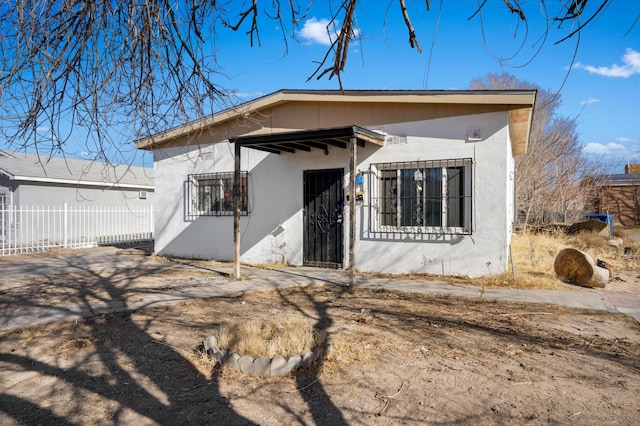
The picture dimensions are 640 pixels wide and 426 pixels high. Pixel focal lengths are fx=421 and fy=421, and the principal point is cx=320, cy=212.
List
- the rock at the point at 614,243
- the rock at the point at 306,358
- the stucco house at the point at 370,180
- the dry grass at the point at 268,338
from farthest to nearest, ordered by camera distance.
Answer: the rock at the point at 614,243
the stucco house at the point at 370,180
the dry grass at the point at 268,338
the rock at the point at 306,358

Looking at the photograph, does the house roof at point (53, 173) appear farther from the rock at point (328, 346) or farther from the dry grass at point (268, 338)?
the rock at point (328, 346)

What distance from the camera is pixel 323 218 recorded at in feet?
31.1

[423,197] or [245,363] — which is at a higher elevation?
[423,197]

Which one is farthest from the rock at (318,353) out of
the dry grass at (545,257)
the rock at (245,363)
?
the dry grass at (545,257)

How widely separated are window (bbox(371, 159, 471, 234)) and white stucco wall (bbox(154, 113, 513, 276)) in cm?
16

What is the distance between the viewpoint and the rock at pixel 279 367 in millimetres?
3461

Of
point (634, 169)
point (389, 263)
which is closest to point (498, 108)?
point (389, 263)

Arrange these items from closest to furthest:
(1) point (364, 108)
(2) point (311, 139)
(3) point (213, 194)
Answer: (2) point (311, 139)
(1) point (364, 108)
(3) point (213, 194)

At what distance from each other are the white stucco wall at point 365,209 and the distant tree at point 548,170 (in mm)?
11675

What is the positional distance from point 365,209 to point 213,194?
4592 mm

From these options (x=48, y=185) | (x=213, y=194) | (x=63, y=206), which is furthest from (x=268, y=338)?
(x=63, y=206)

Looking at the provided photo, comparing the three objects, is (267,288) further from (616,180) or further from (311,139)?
(616,180)

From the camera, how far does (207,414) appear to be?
288 cm

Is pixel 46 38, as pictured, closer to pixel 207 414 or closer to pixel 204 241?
pixel 207 414
